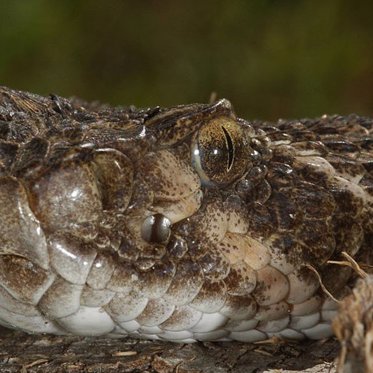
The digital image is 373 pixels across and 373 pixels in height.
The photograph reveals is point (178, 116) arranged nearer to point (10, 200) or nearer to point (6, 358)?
point (10, 200)

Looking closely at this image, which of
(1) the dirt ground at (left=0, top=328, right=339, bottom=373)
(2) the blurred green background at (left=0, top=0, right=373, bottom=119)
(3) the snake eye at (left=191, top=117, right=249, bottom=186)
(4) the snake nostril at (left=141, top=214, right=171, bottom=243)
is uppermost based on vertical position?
(2) the blurred green background at (left=0, top=0, right=373, bottom=119)

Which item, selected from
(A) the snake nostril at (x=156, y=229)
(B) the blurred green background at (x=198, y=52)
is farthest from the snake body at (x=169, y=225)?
(B) the blurred green background at (x=198, y=52)

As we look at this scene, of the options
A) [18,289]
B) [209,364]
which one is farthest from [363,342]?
[18,289]

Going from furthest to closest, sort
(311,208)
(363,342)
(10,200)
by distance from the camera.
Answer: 1. (311,208)
2. (10,200)
3. (363,342)

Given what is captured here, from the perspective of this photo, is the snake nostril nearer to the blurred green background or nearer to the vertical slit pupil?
the vertical slit pupil

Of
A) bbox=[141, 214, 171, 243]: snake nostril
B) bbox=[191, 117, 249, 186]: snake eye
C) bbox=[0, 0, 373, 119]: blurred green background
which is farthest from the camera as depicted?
bbox=[0, 0, 373, 119]: blurred green background

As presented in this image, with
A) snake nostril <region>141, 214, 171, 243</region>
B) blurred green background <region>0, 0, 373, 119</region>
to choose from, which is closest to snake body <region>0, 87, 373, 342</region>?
snake nostril <region>141, 214, 171, 243</region>
